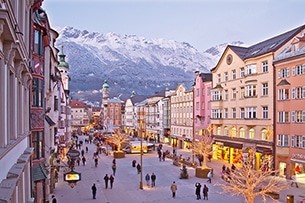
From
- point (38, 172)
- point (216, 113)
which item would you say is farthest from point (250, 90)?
point (38, 172)

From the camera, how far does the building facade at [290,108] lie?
3312 cm

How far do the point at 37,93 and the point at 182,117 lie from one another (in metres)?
52.3

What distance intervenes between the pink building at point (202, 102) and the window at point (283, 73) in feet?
64.8

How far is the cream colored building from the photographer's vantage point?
65875 millimetres

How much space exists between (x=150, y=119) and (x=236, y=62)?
52111 mm

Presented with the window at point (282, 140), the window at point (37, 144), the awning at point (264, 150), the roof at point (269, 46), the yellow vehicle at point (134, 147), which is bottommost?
the yellow vehicle at point (134, 147)

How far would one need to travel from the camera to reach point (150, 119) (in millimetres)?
95000

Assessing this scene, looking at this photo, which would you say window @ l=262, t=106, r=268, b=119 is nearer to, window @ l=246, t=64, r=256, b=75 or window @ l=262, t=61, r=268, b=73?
window @ l=262, t=61, r=268, b=73

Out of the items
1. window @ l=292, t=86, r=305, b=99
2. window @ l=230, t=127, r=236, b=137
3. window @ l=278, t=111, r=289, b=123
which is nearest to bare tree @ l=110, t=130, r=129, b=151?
window @ l=230, t=127, r=236, b=137

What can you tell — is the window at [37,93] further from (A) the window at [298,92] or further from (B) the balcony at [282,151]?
(B) the balcony at [282,151]

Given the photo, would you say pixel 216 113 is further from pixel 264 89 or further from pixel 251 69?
pixel 264 89

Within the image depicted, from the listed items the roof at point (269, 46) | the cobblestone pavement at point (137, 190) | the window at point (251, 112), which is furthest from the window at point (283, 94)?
the cobblestone pavement at point (137, 190)

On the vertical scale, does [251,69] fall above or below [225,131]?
above

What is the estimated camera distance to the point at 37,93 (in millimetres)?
19203
